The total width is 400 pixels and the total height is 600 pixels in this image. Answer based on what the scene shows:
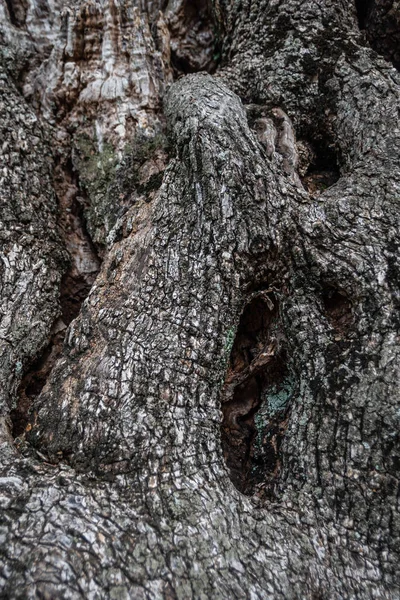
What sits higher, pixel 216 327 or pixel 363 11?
pixel 363 11

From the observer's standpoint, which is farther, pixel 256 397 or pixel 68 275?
pixel 68 275

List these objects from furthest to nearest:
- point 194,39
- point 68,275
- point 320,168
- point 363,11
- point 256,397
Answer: point 194,39 → point 363,11 → point 320,168 → point 68,275 → point 256,397

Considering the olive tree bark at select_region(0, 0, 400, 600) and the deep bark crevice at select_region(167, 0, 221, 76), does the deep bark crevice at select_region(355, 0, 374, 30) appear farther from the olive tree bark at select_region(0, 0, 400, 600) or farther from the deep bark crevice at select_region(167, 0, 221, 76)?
the deep bark crevice at select_region(167, 0, 221, 76)

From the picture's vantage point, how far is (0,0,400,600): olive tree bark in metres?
1.68

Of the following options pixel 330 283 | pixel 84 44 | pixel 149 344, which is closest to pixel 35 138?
pixel 84 44

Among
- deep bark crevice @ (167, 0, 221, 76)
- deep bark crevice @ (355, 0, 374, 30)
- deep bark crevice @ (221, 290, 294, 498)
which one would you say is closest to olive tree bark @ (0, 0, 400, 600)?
deep bark crevice @ (221, 290, 294, 498)

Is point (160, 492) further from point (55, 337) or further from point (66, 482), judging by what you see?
point (55, 337)

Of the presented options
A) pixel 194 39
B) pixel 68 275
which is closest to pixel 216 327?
pixel 68 275

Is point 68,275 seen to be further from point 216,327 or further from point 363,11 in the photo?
point 363,11

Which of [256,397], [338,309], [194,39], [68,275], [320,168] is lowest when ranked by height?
[256,397]

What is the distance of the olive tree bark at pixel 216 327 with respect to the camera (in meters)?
1.68

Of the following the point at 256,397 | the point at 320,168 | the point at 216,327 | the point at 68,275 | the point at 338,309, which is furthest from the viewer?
the point at 320,168

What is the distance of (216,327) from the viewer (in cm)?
208

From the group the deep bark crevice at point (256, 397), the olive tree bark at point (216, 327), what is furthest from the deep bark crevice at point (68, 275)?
the deep bark crevice at point (256, 397)
